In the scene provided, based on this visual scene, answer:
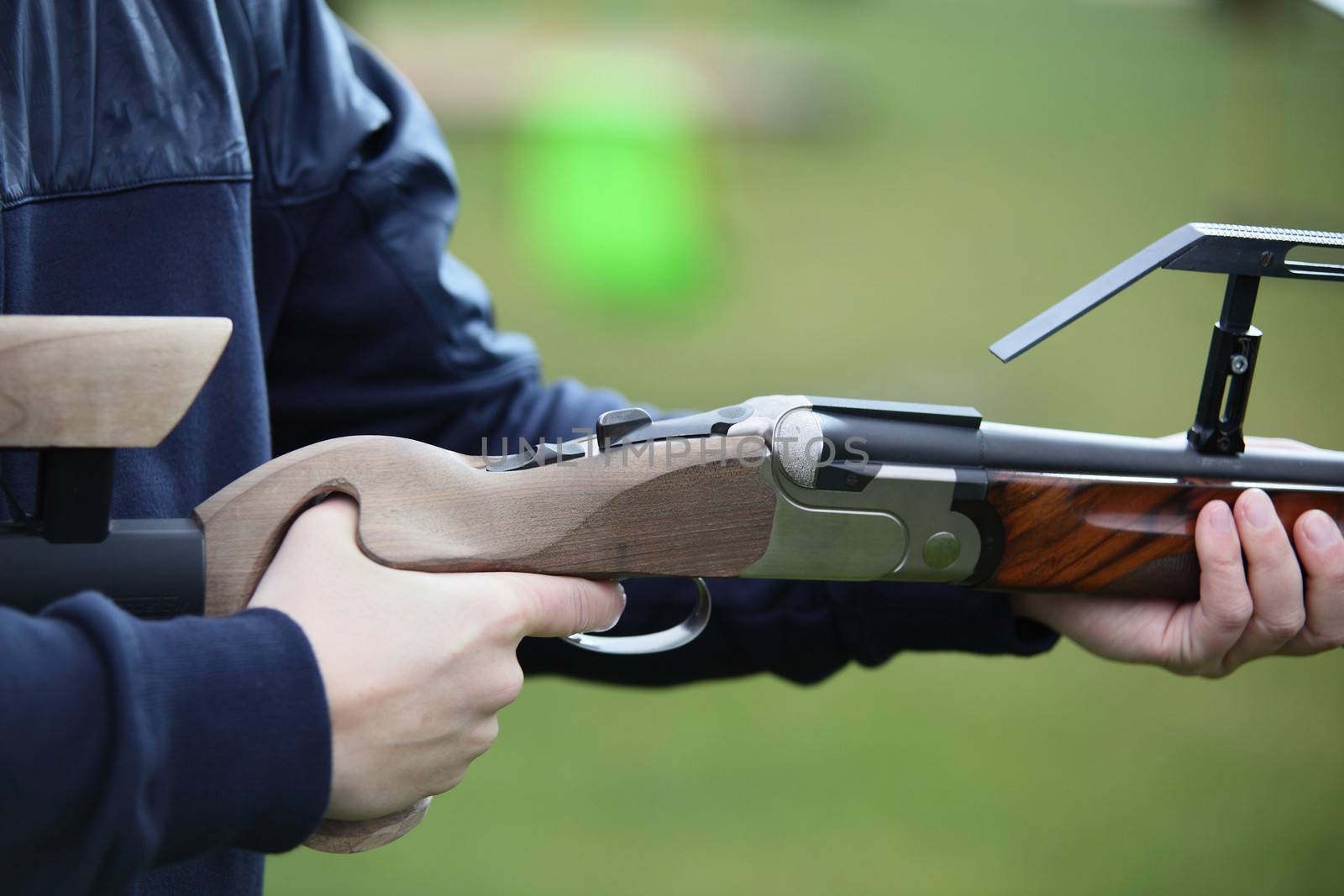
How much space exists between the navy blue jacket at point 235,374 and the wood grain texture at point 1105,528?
0.21m

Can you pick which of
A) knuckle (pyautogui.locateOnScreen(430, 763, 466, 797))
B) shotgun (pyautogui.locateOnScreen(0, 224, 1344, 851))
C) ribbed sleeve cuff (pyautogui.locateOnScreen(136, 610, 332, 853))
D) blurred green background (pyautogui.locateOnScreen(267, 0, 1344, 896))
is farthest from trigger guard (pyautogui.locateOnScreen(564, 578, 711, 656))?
blurred green background (pyautogui.locateOnScreen(267, 0, 1344, 896))

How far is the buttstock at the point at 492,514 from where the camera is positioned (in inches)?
40.8

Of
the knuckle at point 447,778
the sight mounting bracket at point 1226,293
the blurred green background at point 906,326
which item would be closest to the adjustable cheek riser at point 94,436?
the knuckle at point 447,778

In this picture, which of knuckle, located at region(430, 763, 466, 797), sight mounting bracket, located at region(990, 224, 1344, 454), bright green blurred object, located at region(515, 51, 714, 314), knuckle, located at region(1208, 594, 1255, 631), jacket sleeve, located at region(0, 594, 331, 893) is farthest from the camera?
bright green blurred object, located at region(515, 51, 714, 314)

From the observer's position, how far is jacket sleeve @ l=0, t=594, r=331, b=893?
0.77 meters

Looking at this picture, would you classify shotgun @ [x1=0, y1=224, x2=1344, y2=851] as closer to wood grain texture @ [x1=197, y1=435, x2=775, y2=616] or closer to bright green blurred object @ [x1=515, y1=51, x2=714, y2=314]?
wood grain texture @ [x1=197, y1=435, x2=775, y2=616]

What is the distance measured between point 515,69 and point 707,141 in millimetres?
2216

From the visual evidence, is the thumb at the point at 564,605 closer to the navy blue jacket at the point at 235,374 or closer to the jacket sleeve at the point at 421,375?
the navy blue jacket at the point at 235,374

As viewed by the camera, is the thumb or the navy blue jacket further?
the thumb

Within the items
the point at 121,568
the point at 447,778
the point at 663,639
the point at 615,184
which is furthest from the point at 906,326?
the point at 121,568

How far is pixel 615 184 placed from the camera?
9906 mm

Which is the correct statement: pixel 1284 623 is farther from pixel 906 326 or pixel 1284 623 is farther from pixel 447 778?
pixel 906 326

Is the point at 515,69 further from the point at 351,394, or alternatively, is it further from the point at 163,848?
the point at 163,848

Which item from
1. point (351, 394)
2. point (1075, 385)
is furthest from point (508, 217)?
point (351, 394)
